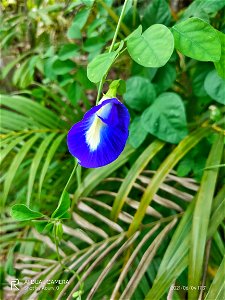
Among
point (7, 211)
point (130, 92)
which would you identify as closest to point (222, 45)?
point (130, 92)

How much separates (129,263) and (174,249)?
11 centimetres

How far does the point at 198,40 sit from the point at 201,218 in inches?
16.3

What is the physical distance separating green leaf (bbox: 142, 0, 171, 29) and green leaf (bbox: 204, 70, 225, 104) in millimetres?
212

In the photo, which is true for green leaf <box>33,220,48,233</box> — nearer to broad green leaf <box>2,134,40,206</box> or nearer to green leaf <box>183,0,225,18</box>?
broad green leaf <box>2,134,40,206</box>

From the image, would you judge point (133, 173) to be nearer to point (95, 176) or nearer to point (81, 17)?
point (95, 176)

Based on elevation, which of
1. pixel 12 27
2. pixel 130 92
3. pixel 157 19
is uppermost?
pixel 12 27

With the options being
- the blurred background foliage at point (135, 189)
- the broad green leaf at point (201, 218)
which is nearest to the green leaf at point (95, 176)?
the blurred background foliage at point (135, 189)

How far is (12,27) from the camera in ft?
4.83

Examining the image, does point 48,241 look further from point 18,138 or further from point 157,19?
point 157,19

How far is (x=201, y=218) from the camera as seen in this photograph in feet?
2.68

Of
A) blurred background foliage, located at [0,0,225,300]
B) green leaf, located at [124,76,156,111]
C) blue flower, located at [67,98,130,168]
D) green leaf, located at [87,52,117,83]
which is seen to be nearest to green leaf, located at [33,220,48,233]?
blurred background foliage, located at [0,0,225,300]

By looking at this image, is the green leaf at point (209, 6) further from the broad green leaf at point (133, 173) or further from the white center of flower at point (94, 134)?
the white center of flower at point (94, 134)

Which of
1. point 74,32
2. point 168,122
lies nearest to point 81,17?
point 74,32

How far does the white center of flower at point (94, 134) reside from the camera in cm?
53
